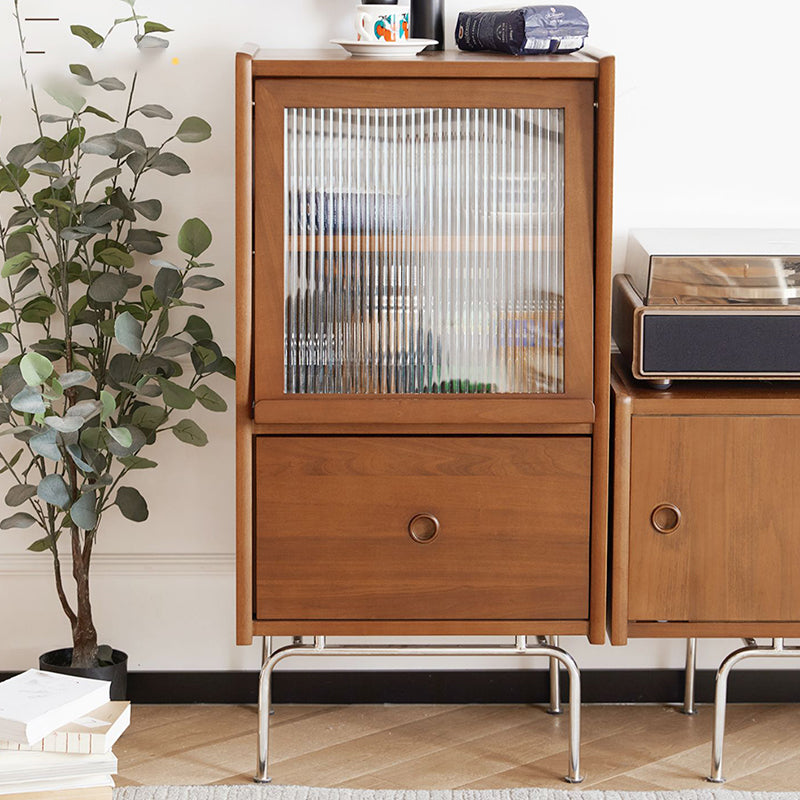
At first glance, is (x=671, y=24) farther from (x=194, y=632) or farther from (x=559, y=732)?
(x=194, y=632)

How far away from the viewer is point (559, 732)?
217 cm

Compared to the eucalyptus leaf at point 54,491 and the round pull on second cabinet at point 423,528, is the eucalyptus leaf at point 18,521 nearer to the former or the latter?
the eucalyptus leaf at point 54,491

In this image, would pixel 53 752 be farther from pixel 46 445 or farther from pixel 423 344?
pixel 423 344

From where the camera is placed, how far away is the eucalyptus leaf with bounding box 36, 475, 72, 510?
1936 mm

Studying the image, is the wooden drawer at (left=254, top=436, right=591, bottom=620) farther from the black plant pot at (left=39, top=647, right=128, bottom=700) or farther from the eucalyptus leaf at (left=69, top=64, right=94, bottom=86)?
the eucalyptus leaf at (left=69, top=64, right=94, bottom=86)

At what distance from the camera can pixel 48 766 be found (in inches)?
57.9

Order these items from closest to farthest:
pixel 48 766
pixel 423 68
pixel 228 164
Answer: pixel 48 766
pixel 423 68
pixel 228 164

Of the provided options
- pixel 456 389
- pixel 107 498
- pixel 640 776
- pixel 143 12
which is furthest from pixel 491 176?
pixel 640 776

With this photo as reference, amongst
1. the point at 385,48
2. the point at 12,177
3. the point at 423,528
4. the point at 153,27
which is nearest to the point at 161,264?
the point at 12,177

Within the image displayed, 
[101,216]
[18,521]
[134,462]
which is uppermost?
[101,216]

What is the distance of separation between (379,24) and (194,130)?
1.23ft

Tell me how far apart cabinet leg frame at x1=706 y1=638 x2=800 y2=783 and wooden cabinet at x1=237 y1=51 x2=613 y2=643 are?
0.26 meters

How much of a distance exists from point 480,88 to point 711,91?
63 centimetres

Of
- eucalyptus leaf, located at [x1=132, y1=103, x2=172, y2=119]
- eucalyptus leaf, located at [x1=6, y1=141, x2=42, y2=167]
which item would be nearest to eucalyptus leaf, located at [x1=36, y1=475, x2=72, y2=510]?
eucalyptus leaf, located at [x1=6, y1=141, x2=42, y2=167]
